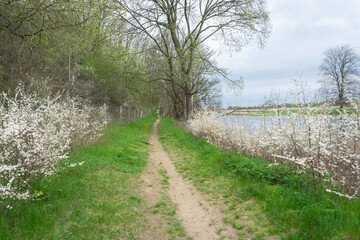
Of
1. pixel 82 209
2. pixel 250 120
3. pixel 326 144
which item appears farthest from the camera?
pixel 250 120

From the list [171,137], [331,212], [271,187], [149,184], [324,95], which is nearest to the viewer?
[331,212]

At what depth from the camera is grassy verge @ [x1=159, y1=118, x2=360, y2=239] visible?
3324mm

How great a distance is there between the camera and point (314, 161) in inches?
191

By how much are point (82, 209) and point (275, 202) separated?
399 centimetres

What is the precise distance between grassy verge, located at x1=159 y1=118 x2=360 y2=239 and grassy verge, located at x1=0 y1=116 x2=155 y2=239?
2202 millimetres

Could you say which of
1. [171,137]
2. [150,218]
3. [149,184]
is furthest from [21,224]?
[171,137]

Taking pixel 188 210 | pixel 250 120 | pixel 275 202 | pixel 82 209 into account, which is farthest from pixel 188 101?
pixel 82 209

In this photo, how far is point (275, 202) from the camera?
4414 millimetres

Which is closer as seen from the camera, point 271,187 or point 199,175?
point 271,187

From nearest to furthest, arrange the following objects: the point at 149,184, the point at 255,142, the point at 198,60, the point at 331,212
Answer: the point at 331,212
the point at 149,184
the point at 255,142
the point at 198,60

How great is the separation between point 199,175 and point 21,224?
5.27 m

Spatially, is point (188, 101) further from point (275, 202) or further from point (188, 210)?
point (275, 202)

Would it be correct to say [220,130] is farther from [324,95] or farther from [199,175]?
[324,95]

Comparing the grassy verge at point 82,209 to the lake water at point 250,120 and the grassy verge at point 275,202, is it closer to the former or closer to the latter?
the grassy verge at point 275,202
